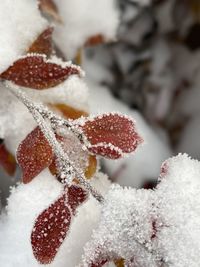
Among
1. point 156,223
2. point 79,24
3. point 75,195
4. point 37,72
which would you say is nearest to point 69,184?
point 75,195

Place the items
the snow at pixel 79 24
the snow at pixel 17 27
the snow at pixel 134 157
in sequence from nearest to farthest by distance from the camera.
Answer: the snow at pixel 17 27, the snow at pixel 79 24, the snow at pixel 134 157

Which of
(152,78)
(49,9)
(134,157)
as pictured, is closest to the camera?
(49,9)

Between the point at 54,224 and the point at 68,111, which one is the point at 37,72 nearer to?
the point at 68,111

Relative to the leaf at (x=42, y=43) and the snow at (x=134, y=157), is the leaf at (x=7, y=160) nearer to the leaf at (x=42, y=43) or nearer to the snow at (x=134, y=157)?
the leaf at (x=42, y=43)

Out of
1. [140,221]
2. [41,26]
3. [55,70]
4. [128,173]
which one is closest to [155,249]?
[140,221]

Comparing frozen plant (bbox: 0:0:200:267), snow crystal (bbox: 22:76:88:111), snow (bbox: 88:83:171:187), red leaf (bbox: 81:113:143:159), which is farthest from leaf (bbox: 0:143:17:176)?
snow (bbox: 88:83:171:187)

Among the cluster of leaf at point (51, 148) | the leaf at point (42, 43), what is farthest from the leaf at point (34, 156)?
the leaf at point (42, 43)
